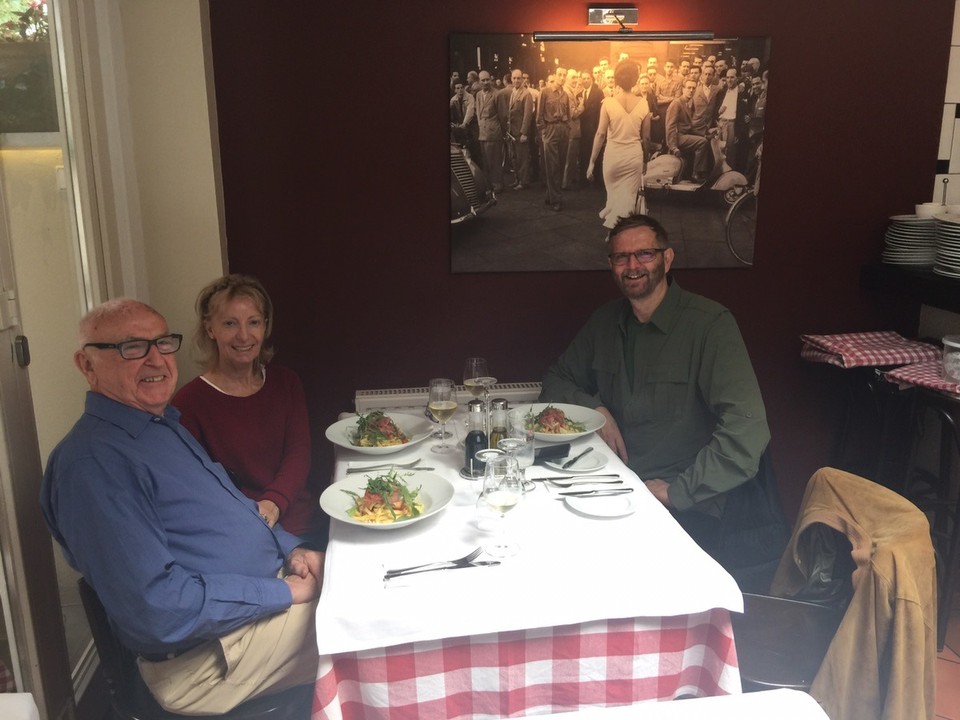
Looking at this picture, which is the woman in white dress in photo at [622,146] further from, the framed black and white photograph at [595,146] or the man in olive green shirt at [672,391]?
the man in olive green shirt at [672,391]

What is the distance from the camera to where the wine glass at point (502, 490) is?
5.04ft

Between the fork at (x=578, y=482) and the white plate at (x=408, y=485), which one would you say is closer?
the white plate at (x=408, y=485)

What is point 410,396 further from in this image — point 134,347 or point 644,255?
point 134,347

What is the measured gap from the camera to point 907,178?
10.5 ft

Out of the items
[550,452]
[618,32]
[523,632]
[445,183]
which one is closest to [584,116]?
[618,32]

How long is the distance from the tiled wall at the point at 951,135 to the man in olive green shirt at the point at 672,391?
5.00 ft

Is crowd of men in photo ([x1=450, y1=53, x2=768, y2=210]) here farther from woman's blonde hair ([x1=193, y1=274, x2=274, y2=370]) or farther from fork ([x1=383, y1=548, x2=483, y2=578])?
fork ([x1=383, y1=548, x2=483, y2=578])

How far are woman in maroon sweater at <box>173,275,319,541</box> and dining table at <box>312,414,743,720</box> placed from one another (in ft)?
2.69

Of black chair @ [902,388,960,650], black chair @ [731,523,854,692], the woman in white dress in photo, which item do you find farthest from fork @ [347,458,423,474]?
black chair @ [902,388,960,650]

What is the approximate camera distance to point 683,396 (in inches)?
95.7

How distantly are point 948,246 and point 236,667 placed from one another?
2781 mm

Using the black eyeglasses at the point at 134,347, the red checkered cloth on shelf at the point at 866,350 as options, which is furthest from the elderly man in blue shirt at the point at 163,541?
the red checkered cloth on shelf at the point at 866,350

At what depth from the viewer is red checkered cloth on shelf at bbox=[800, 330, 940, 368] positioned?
2873 mm

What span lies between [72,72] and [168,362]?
120 centimetres
